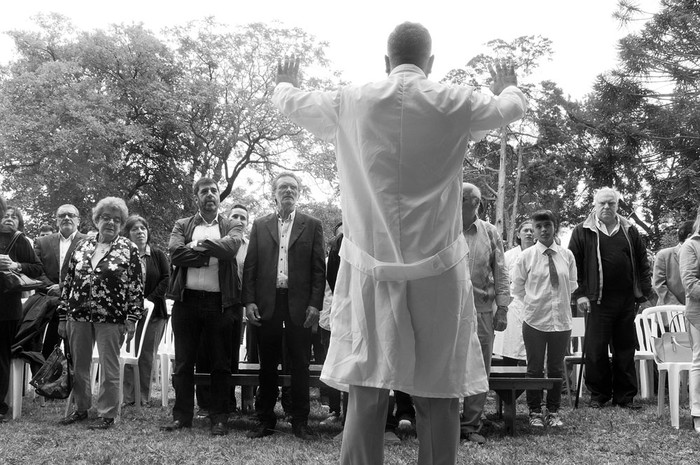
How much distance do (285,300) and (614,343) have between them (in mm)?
4012

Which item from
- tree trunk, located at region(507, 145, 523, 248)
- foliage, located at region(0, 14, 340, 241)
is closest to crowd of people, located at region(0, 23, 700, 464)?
foliage, located at region(0, 14, 340, 241)

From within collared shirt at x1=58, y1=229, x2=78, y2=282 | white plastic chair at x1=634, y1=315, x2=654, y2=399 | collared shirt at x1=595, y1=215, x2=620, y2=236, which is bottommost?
white plastic chair at x1=634, y1=315, x2=654, y2=399

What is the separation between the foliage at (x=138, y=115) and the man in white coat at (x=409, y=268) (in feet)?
82.7

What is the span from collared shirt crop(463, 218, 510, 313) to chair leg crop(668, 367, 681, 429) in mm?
1876

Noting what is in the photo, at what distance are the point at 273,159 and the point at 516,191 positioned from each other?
38.2 ft

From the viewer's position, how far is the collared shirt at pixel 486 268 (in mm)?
6070

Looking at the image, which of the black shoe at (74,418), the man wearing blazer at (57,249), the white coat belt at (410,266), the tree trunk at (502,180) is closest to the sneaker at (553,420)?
the white coat belt at (410,266)

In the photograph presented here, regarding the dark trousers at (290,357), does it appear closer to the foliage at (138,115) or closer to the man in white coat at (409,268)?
the man in white coat at (409,268)

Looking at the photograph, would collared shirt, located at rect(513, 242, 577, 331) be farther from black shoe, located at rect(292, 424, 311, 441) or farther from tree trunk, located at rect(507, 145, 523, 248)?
tree trunk, located at rect(507, 145, 523, 248)

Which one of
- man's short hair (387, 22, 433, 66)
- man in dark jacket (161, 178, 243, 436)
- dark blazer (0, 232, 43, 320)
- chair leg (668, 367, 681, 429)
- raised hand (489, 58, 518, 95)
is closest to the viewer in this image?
man's short hair (387, 22, 433, 66)

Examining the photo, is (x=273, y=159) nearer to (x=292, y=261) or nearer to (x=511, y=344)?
(x=511, y=344)

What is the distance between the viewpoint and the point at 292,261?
6.16 meters

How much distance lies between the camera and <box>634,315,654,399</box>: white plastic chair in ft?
29.5

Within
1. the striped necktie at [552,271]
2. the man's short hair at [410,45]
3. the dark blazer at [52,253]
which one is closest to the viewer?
the man's short hair at [410,45]
